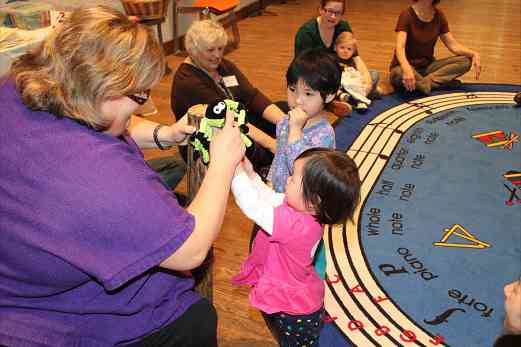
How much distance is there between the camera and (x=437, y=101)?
12.0 feet

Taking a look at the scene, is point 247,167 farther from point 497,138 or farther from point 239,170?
point 497,138

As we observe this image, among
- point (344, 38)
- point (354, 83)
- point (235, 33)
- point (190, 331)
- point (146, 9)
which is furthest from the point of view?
point (235, 33)

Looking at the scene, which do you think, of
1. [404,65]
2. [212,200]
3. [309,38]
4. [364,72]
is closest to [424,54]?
[404,65]

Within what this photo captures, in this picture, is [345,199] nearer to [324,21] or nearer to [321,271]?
[321,271]

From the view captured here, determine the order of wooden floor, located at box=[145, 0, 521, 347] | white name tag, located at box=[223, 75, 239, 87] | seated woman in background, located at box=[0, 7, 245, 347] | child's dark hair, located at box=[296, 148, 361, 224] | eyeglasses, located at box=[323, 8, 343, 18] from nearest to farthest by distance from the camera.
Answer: seated woman in background, located at box=[0, 7, 245, 347] → child's dark hair, located at box=[296, 148, 361, 224] → wooden floor, located at box=[145, 0, 521, 347] → white name tag, located at box=[223, 75, 239, 87] → eyeglasses, located at box=[323, 8, 343, 18]

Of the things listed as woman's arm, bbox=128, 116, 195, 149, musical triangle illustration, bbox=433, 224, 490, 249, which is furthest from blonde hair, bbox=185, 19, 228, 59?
musical triangle illustration, bbox=433, 224, 490, 249

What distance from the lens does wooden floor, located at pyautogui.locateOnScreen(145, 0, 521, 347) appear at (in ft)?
6.11

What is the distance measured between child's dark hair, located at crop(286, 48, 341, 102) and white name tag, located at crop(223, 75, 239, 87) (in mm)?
626

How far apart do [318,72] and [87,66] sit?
100cm

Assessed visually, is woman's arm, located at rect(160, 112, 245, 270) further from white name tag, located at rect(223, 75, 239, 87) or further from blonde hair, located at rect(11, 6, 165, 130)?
white name tag, located at rect(223, 75, 239, 87)

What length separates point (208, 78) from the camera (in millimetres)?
2232

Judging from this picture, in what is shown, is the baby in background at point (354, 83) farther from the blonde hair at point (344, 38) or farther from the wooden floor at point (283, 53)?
the wooden floor at point (283, 53)

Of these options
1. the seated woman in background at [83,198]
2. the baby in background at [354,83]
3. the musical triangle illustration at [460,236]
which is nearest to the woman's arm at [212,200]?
the seated woman in background at [83,198]

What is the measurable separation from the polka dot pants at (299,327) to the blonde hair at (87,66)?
31.5 inches
